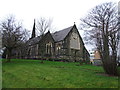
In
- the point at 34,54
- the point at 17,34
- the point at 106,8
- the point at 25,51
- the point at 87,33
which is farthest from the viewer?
the point at 25,51

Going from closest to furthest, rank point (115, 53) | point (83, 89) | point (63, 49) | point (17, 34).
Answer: point (83, 89), point (115, 53), point (17, 34), point (63, 49)

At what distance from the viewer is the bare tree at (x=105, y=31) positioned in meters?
11.6

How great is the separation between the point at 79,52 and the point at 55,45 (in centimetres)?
972

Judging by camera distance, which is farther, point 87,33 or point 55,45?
point 55,45

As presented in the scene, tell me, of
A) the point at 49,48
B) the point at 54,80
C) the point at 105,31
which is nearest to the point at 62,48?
the point at 49,48

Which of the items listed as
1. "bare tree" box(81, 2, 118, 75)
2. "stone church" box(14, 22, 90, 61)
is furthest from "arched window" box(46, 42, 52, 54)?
"bare tree" box(81, 2, 118, 75)

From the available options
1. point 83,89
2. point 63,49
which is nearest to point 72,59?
point 63,49

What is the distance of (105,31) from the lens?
896 inches

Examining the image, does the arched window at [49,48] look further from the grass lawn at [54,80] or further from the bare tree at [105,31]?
the grass lawn at [54,80]

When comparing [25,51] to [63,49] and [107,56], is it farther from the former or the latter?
[107,56]

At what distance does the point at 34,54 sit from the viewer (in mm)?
43188

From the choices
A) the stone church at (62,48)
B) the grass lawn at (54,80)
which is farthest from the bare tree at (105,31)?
the stone church at (62,48)

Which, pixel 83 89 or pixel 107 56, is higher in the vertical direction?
pixel 107 56

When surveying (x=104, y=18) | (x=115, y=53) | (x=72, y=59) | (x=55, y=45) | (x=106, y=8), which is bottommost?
(x=72, y=59)
